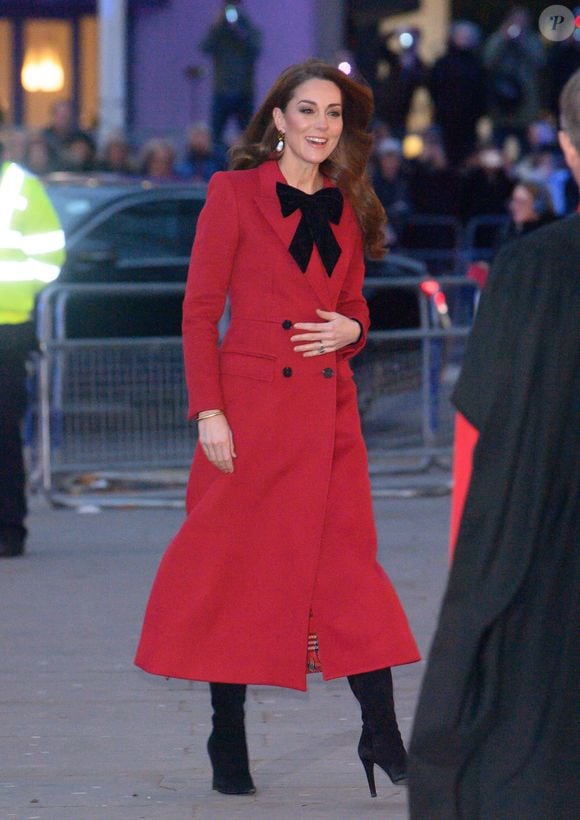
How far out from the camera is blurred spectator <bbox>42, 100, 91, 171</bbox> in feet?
53.4

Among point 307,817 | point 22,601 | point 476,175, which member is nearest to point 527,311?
point 307,817

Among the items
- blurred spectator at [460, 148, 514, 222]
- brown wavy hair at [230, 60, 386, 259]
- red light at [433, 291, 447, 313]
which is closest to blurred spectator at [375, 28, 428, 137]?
blurred spectator at [460, 148, 514, 222]

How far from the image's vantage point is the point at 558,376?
3326mm

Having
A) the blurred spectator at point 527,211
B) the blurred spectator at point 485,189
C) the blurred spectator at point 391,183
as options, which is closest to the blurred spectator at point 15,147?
the blurred spectator at point 391,183

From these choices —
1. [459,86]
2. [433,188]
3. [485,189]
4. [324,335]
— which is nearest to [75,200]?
[433,188]

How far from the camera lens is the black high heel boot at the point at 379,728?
15.8 feet

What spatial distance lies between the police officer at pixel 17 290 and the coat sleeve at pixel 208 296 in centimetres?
328

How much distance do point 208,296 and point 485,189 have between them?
13731 millimetres

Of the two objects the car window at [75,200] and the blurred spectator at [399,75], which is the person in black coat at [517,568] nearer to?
the car window at [75,200]

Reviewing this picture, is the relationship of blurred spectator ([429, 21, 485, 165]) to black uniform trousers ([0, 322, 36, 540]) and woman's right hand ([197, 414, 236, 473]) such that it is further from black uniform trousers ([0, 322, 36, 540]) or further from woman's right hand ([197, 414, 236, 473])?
woman's right hand ([197, 414, 236, 473])

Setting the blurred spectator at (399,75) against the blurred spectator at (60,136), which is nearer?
the blurred spectator at (60,136)

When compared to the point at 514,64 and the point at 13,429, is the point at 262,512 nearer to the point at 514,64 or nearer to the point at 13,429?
the point at 13,429

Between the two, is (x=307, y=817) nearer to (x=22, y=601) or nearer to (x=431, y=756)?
(x=431, y=756)

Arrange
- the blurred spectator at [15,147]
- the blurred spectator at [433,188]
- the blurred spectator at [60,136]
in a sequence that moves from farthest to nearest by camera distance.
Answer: the blurred spectator at [433,188] → the blurred spectator at [60,136] → the blurred spectator at [15,147]
